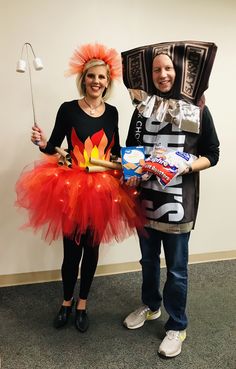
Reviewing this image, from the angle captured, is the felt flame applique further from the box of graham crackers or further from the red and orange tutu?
the box of graham crackers

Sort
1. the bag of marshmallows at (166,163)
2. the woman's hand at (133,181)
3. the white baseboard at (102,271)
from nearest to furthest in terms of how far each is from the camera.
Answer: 1. the bag of marshmallows at (166,163)
2. the woman's hand at (133,181)
3. the white baseboard at (102,271)

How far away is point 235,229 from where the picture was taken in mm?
2646

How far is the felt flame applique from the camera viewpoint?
61.6 inches

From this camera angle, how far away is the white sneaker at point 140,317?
69.8 inches

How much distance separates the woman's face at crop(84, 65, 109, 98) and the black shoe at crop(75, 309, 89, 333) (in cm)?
118

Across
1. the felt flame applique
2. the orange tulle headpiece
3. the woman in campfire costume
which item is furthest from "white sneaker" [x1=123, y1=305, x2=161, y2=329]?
the orange tulle headpiece

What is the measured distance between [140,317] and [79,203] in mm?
801

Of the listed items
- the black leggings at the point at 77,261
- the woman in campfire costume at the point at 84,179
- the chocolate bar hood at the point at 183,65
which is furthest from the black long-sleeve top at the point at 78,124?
the black leggings at the point at 77,261

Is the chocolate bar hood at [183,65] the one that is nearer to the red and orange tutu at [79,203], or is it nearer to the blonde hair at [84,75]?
the blonde hair at [84,75]

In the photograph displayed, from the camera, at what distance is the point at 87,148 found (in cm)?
157

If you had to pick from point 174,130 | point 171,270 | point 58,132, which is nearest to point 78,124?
point 58,132

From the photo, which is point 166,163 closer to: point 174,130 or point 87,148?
point 174,130

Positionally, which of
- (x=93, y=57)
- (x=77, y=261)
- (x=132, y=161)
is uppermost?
(x=93, y=57)

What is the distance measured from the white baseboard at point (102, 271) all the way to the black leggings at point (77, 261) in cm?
53
